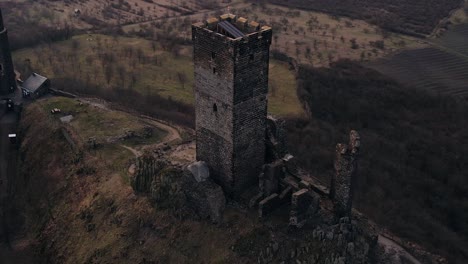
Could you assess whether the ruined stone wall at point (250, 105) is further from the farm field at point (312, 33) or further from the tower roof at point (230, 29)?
the farm field at point (312, 33)

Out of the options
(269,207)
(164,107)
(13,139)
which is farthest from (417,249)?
(13,139)

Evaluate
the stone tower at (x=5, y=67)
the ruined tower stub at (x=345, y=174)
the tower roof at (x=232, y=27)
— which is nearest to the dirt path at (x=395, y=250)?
the ruined tower stub at (x=345, y=174)

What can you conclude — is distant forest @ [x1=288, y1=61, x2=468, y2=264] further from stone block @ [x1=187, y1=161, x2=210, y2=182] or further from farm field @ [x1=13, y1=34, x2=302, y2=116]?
stone block @ [x1=187, y1=161, x2=210, y2=182]

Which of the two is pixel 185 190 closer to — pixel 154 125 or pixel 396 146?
pixel 154 125

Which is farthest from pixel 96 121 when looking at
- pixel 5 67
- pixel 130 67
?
pixel 130 67

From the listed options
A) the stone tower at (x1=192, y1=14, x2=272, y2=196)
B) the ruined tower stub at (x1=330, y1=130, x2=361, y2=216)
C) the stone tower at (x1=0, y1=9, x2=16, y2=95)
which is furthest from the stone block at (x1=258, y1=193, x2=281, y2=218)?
the stone tower at (x1=0, y1=9, x2=16, y2=95)

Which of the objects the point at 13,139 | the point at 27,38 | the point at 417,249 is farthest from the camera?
the point at 27,38

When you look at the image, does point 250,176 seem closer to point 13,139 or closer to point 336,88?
point 13,139
